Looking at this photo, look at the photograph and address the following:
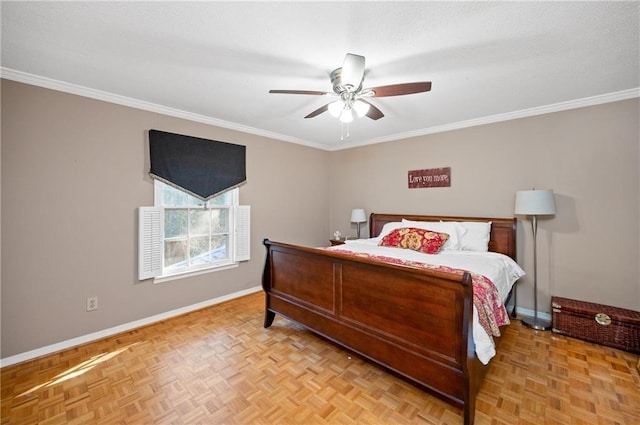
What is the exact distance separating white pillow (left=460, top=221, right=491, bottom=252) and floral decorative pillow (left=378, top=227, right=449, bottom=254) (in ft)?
0.82

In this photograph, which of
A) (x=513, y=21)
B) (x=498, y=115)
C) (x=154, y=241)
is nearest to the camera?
(x=513, y=21)

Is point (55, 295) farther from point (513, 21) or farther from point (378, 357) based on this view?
point (513, 21)

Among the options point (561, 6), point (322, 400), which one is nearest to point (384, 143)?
point (561, 6)

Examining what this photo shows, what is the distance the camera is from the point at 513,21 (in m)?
1.59

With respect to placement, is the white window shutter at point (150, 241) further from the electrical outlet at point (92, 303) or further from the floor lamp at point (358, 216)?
the floor lamp at point (358, 216)

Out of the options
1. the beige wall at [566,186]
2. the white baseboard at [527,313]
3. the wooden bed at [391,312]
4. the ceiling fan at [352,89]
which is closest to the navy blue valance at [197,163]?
the wooden bed at [391,312]

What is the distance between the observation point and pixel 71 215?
2494 mm

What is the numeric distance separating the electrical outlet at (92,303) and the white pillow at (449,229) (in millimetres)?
3657

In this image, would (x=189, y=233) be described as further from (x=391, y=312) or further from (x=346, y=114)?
(x=391, y=312)

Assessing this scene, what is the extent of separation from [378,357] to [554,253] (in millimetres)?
2419

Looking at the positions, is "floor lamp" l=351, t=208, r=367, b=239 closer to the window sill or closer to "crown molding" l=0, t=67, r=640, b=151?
"crown molding" l=0, t=67, r=640, b=151

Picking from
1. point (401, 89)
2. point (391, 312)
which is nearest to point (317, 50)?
point (401, 89)

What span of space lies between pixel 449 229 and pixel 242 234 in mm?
2715

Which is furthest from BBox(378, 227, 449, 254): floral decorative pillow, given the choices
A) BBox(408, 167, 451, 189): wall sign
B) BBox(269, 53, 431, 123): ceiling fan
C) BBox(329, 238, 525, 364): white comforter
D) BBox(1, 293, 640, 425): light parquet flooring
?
BBox(269, 53, 431, 123): ceiling fan
